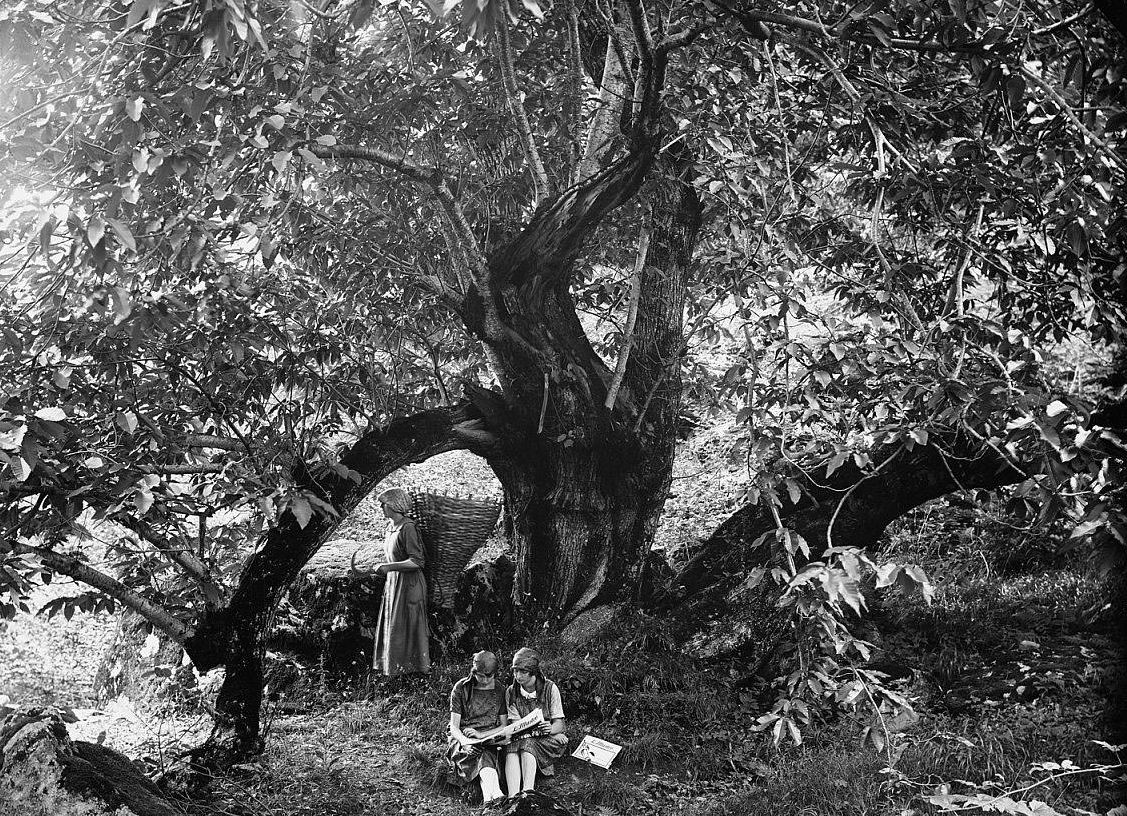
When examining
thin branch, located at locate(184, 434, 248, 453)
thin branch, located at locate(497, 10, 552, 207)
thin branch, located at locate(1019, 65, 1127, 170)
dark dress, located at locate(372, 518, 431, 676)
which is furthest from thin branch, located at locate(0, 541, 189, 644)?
thin branch, located at locate(1019, 65, 1127, 170)

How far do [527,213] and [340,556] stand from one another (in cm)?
292

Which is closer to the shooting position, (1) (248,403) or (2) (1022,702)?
(2) (1022,702)

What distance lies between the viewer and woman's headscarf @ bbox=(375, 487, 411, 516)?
19.8ft

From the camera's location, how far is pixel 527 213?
20.0 ft

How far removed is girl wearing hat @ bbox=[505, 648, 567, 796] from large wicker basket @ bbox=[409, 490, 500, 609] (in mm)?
1585

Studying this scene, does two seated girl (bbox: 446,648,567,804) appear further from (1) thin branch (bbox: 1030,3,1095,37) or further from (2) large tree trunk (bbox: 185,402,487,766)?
(1) thin branch (bbox: 1030,3,1095,37)

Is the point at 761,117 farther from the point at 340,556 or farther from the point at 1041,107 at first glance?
the point at 340,556

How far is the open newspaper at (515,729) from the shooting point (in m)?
4.54

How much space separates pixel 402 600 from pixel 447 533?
1.92 feet

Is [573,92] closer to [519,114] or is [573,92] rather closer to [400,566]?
[519,114]

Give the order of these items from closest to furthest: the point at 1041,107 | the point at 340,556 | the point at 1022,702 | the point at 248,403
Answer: the point at 1041,107, the point at 1022,702, the point at 248,403, the point at 340,556

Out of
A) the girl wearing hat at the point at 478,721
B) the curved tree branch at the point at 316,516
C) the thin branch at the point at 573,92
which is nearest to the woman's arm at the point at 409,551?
the curved tree branch at the point at 316,516

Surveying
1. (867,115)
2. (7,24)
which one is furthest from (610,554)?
(7,24)

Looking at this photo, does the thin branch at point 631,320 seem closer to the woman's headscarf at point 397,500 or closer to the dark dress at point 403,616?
the woman's headscarf at point 397,500
